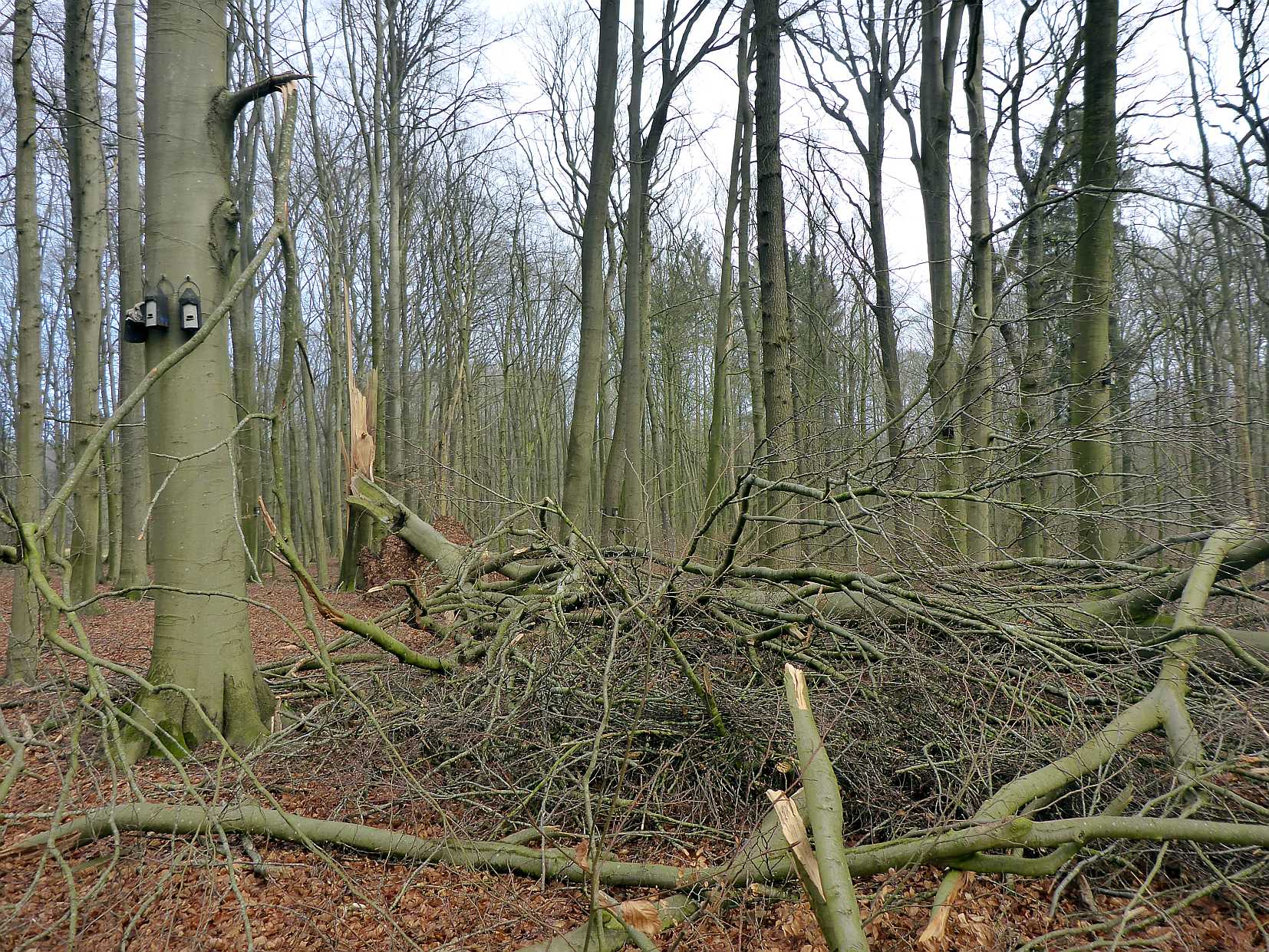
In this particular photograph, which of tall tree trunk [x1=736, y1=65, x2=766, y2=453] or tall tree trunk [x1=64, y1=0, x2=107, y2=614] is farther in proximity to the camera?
tall tree trunk [x1=736, y1=65, x2=766, y2=453]

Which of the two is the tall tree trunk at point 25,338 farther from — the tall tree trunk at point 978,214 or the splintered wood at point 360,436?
the tall tree trunk at point 978,214

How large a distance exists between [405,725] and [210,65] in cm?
398

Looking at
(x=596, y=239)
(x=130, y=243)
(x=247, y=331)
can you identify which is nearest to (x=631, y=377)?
(x=596, y=239)

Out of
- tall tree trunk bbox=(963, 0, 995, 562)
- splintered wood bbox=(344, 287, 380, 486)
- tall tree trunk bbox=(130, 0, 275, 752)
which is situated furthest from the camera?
tall tree trunk bbox=(963, 0, 995, 562)

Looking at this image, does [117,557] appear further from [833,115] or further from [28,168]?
[833,115]

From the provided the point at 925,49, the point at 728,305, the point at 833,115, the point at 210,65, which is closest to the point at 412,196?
the point at 728,305

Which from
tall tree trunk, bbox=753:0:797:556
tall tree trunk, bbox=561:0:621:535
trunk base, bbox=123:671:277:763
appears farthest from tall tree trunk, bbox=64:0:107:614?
tall tree trunk, bbox=753:0:797:556

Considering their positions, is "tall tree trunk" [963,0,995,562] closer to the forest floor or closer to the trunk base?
the forest floor

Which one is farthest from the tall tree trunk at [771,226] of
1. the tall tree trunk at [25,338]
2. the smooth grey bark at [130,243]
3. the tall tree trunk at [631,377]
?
the smooth grey bark at [130,243]

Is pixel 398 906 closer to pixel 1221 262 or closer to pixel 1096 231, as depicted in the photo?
pixel 1096 231

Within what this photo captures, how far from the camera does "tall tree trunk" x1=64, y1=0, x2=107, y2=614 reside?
21.9ft

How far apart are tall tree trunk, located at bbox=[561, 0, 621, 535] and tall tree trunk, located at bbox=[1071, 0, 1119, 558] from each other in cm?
556

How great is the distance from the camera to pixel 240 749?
13.4ft

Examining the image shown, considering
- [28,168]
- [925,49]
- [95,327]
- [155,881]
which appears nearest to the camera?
[155,881]
